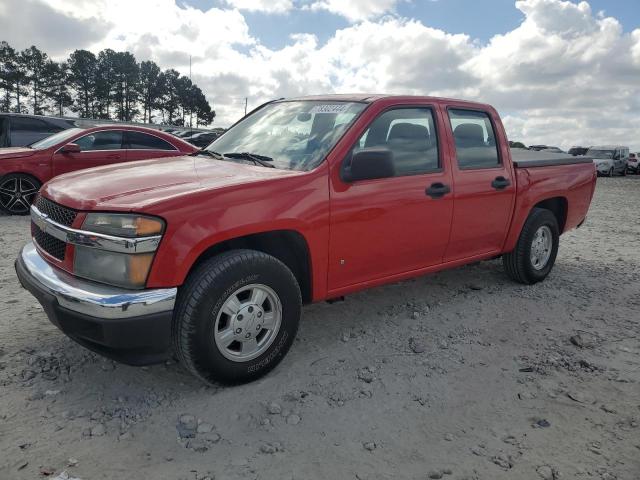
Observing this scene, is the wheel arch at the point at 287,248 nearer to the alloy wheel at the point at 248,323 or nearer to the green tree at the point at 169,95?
the alloy wheel at the point at 248,323

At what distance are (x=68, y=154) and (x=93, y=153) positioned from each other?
39cm

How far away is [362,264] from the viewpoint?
11.8 feet

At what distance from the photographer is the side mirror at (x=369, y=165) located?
3.29 m

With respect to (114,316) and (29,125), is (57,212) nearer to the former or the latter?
(114,316)

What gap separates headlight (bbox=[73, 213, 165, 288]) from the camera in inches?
103

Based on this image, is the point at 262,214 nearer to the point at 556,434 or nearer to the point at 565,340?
the point at 556,434

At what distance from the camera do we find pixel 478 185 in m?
4.32

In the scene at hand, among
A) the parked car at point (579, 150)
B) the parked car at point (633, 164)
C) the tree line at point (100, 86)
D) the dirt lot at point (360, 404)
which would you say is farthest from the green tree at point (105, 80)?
the dirt lot at point (360, 404)

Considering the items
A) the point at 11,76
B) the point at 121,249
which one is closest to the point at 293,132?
the point at 121,249

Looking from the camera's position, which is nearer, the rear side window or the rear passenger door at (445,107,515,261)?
the rear passenger door at (445,107,515,261)

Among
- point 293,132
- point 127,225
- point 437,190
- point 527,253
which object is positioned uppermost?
point 293,132

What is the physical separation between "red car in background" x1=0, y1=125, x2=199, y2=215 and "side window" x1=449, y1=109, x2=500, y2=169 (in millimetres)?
5171

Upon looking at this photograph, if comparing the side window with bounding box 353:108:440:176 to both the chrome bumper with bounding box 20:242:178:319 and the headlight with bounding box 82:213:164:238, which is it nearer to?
the headlight with bounding box 82:213:164:238

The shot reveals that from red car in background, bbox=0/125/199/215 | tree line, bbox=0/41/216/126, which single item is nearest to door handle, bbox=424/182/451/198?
red car in background, bbox=0/125/199/215
